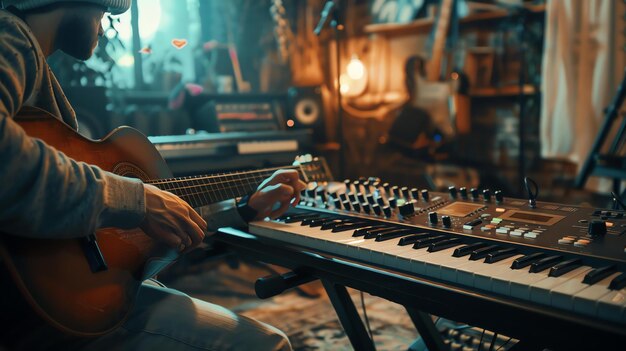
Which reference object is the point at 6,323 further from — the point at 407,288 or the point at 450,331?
the point at 450,331

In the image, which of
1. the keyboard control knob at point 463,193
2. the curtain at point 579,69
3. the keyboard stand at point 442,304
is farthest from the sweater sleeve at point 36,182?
the curtain at point 579,69

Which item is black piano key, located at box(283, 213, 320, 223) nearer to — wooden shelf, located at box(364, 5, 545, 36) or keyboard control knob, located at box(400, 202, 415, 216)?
keyboard control knob, located at box(400, 202, 415, 216)

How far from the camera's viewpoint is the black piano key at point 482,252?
0.97 m

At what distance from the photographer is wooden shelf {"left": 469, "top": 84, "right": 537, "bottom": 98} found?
14.1 feet

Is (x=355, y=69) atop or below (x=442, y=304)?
atop

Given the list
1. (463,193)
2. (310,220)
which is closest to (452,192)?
(463,193)

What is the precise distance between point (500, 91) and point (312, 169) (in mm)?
3296

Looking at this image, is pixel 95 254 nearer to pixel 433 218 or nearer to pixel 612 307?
pixel 433 218

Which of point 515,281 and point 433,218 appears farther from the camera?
point 433,218

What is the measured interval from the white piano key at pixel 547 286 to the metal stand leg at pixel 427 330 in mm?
920

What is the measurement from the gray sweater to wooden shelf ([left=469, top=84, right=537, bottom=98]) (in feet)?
13.0

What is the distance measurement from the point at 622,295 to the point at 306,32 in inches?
183

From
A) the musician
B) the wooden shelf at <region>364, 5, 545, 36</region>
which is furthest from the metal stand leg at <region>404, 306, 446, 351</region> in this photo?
the wooden shelf at <region>364, 5, 545, 36</region>

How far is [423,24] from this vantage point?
15.6 ft
